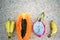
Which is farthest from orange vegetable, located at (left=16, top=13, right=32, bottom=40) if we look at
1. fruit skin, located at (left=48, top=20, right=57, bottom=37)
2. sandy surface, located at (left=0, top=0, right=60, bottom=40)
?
fruit skin, located at (left=48, top=20, right=57, bottom=37)

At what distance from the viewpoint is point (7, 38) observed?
2.03 metres

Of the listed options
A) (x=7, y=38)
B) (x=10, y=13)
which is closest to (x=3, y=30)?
(x=7, y=38)

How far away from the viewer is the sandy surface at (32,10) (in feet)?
6.69

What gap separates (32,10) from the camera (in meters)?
2.07

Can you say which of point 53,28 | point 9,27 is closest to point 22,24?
point 9,27

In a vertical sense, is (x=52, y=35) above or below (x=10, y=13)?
below

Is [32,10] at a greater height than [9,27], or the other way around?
[32,10]

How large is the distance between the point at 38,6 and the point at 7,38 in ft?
2.00

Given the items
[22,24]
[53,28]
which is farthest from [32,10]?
[53,28]

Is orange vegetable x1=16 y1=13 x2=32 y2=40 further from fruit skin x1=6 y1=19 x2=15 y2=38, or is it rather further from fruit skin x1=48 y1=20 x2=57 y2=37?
fruit skin x1=48 y1=20 x2=57 y2=37

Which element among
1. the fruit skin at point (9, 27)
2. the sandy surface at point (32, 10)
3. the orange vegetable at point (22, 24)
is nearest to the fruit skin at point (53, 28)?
the sandy surface at point (32, 10)

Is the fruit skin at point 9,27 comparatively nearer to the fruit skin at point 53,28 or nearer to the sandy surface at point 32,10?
the sandy surface at point 32,10

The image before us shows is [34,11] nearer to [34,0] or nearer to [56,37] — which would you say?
[34,0]

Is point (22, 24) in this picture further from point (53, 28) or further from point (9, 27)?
point (53, 28)
